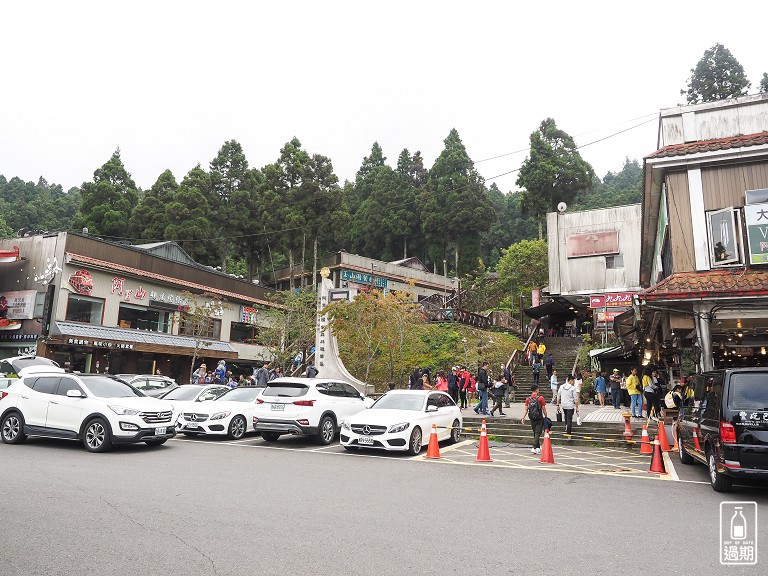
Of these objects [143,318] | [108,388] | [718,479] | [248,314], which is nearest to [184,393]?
[108,388]

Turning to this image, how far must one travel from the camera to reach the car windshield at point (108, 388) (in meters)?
11.7

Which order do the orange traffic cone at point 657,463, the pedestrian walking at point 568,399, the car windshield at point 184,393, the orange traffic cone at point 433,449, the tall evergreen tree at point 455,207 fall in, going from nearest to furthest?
1. the orange traffic cone at point 657,463
2. the orange traffic cone at point 433,449
3. the pedestrian walking at point 568,399
4. the car windshield at point 184,393
5. the tall evergreen tree at point 455,207

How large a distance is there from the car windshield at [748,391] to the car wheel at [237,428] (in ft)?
36.9

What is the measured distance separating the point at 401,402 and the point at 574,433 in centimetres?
552

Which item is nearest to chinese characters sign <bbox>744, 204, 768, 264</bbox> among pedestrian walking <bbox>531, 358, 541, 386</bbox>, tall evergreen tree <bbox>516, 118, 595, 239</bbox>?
pedestrian walking <bbox>531, 358, 541, 386</bbox>

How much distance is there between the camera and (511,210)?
7238cm

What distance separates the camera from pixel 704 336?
12375 mm

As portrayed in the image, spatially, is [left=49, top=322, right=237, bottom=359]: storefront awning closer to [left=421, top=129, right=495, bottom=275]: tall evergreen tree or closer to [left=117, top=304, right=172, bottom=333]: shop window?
[left=117, top=304, right=172, bottom=333]: shop window

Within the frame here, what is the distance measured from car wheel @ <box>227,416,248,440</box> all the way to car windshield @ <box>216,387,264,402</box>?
62cm

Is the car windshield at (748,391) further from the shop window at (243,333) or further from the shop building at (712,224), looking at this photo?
the shop window at (243,333)

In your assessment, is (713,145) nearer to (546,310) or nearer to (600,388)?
(600,388)

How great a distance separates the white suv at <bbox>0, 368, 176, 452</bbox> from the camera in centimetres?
1128

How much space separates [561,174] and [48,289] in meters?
42.0

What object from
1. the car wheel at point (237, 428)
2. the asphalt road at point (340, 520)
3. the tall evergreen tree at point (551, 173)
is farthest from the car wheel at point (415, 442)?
the tall evergreen tree at point (551, 173)
